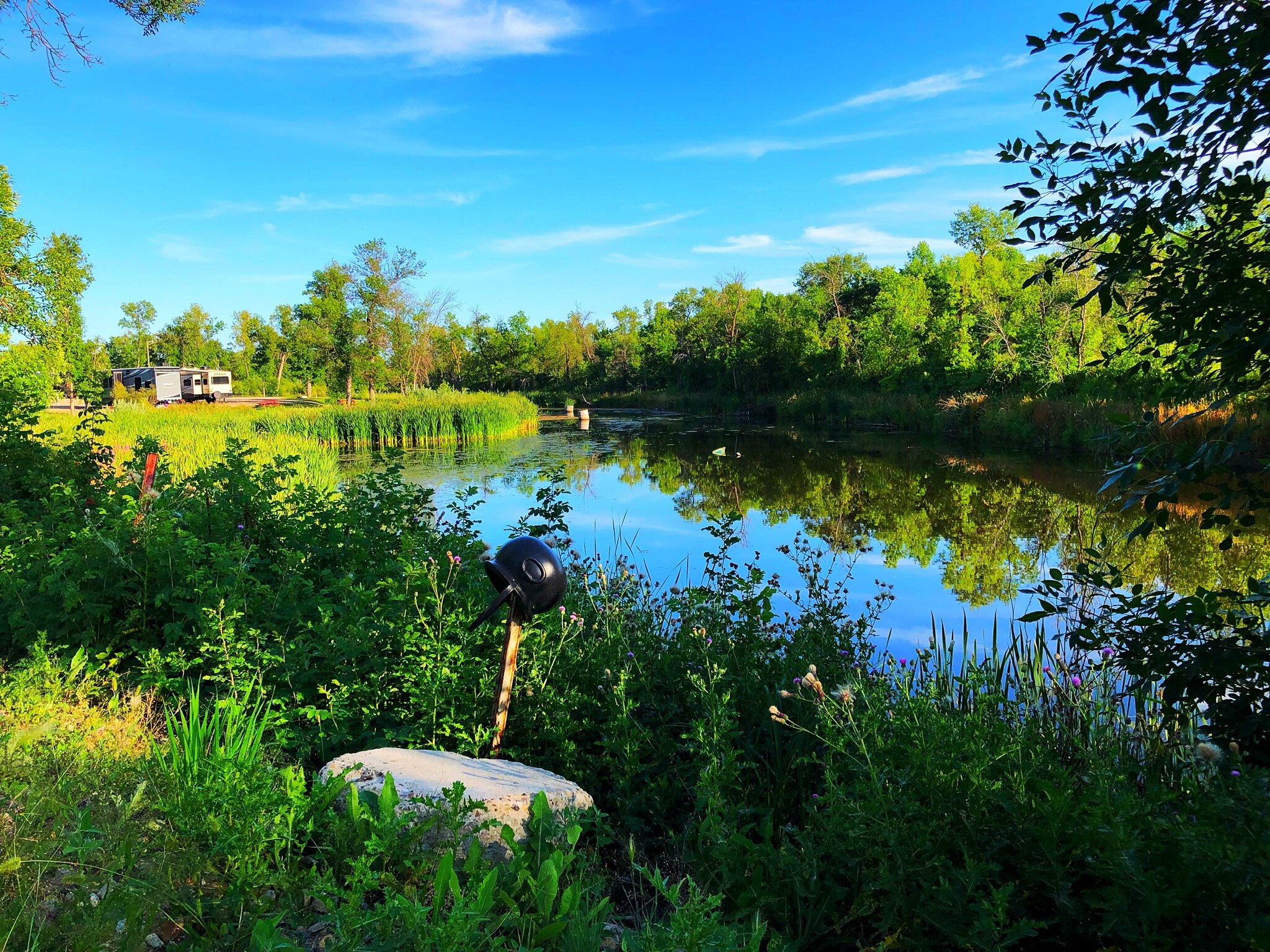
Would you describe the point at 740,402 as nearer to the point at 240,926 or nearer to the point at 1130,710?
the point at 1130,710

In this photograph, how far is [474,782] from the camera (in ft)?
8.47

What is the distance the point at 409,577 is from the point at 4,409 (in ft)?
17.9

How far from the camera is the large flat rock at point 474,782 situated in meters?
2.43

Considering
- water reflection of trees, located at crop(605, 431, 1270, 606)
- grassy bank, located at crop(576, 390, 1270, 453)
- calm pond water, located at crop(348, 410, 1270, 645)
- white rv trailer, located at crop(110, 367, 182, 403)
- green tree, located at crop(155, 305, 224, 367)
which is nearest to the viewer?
calm pond water, located at crop(348, 410, 1270, 645)

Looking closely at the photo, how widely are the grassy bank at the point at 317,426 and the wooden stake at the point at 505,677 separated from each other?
29.0 feet

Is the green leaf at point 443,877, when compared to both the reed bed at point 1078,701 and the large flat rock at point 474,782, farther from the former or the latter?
the reed bed at point 1078,701

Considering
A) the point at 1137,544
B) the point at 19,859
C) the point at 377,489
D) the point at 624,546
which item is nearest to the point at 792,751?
the point at 19,859

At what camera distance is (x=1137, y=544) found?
29.6 ft

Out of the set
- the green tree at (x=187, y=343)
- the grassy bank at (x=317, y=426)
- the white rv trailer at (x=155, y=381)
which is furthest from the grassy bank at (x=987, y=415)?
the green tree at (x=187, y=343)

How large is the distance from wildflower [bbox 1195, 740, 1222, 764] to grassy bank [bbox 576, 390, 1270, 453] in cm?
92

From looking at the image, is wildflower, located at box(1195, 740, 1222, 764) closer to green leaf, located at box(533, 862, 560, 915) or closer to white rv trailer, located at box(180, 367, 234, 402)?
green leaf, located at box(533, 862, 560, 915)

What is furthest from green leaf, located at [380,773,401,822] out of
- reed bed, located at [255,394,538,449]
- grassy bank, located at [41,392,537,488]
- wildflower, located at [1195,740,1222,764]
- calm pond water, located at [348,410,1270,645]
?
reed bed, located at [255,394,538,449]

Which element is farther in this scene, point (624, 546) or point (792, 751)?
point (624, 546)

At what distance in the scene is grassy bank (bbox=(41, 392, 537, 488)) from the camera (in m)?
13.7
